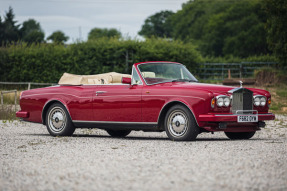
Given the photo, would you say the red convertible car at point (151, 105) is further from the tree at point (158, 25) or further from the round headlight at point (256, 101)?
the tree at point (158, 25)

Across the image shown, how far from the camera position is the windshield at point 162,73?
1089 cm

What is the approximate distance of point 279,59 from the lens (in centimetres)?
3462

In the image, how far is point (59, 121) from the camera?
11.9 metres

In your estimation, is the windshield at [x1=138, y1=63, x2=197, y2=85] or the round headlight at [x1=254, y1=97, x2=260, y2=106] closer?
the round headlight at [x1=254, y1=97, x2=260, y2=106]

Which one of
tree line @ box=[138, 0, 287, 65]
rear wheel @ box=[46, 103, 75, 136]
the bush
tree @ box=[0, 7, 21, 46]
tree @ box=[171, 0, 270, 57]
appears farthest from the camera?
tree @ box=[0, 7, 21, 46]

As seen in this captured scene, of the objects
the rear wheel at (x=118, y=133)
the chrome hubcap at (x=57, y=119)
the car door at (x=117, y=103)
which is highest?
the car door at (x=117, y=103)

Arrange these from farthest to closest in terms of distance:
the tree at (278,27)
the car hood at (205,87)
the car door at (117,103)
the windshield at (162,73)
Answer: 1. the tree at (278,27)
2. the windshield at (162,73)
3. the car door at (117,103)
4. the car hood at (205,87)

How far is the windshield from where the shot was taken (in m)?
10.9

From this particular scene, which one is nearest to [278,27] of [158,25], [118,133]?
[118,133]

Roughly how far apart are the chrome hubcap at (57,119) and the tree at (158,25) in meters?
78.7

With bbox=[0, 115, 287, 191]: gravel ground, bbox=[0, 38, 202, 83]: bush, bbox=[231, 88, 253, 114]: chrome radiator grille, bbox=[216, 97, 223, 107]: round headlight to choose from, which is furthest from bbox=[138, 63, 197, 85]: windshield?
bbox=[0, 38, 202, 83]: bush

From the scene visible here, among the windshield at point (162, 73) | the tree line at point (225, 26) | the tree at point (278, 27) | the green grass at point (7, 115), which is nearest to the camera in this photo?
the windshield at point (162, 73)

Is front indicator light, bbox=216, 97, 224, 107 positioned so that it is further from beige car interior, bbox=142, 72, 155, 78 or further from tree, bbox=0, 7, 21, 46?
tree, bbox=0, 7, 21, 46

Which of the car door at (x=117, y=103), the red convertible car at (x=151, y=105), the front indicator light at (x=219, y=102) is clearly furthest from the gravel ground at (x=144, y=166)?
the car door at (x=117, y=103)
